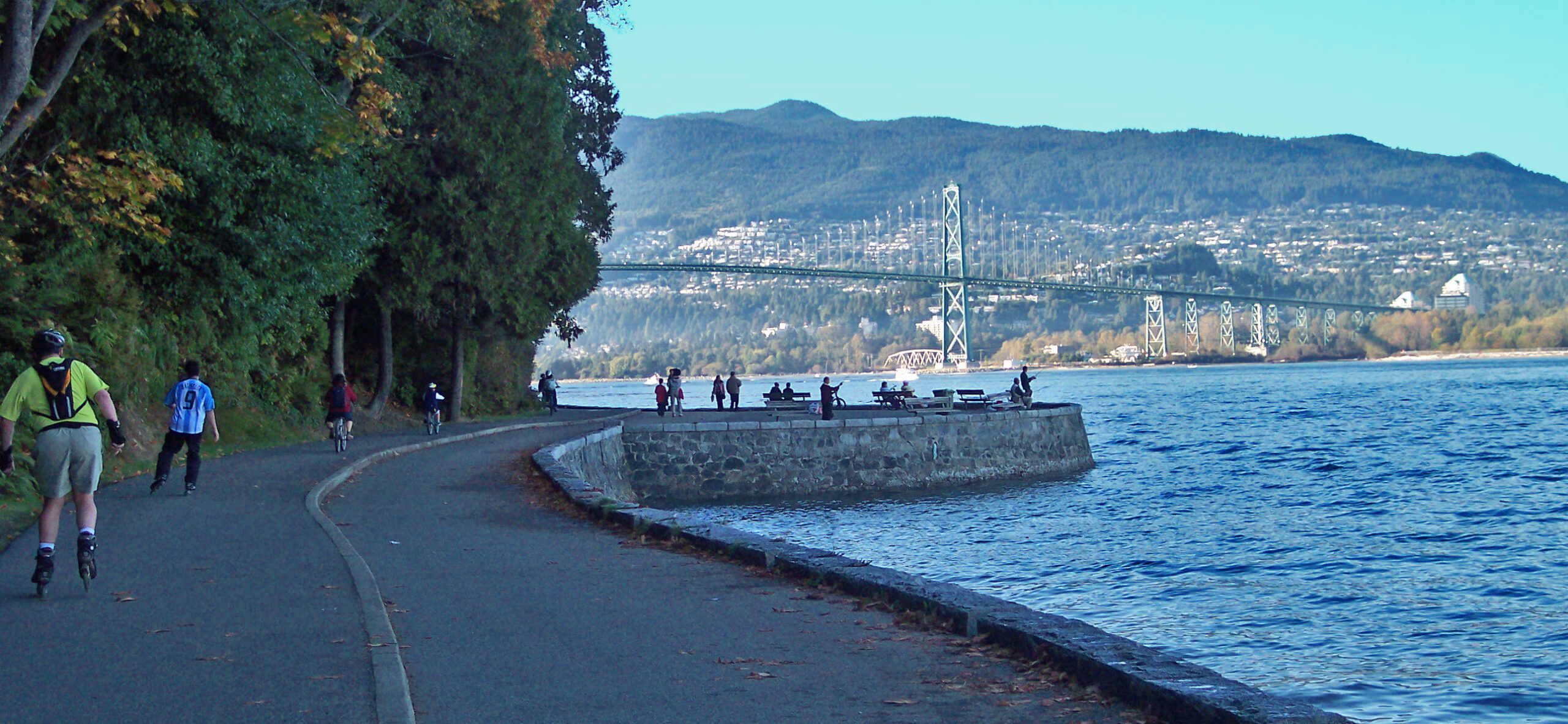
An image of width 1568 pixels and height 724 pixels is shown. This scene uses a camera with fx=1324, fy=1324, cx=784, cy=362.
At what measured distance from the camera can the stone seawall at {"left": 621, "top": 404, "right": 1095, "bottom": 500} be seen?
83.6 ft

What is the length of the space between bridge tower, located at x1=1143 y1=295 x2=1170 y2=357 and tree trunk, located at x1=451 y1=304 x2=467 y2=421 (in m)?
94.2

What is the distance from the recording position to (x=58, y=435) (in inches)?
304

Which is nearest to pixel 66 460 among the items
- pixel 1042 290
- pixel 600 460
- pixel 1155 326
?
pixel 600 460

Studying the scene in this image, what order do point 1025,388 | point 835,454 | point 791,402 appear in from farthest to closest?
point 791,402 < point 1025,388 < point 835,454


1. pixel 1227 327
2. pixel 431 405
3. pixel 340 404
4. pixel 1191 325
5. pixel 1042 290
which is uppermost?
pixel 1042 290

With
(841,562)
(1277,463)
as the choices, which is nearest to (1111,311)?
(1277,463)

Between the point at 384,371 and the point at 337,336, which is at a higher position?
→ the point at 337,336

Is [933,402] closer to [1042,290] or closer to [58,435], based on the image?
[58,435]

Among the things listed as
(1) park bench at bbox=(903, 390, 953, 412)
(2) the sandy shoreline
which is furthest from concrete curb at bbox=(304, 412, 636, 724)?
(2) the sandy shoreline

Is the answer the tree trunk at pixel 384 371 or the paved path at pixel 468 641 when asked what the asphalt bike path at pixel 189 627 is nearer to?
the paved path at pixel 468 641

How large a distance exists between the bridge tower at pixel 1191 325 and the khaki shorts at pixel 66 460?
386 ft

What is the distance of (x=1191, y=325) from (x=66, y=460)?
12890 cm

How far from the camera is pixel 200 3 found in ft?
54.6

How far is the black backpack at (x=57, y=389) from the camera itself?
25.2 ft
